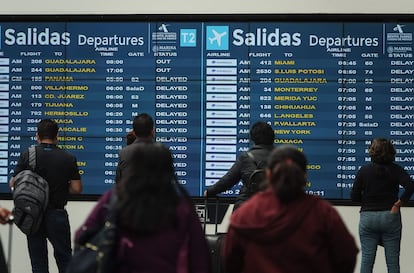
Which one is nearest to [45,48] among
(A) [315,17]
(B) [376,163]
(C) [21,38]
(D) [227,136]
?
(C) [21,38]

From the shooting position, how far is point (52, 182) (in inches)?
220

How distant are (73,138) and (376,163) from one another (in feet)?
10.1

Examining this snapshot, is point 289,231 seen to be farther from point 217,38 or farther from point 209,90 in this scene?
point 217,38

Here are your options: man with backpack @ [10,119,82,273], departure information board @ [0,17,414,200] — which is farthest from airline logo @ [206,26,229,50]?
man with backpack @ [10,119,82,273]

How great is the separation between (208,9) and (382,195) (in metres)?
2.59

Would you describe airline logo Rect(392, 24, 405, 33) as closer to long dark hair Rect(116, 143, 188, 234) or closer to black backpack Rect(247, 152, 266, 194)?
black backpack Rect(247, 152, 266, 194)

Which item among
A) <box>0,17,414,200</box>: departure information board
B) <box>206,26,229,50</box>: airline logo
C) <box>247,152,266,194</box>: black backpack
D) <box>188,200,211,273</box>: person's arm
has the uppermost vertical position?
<box>206,26,229,50</box>: airline logo

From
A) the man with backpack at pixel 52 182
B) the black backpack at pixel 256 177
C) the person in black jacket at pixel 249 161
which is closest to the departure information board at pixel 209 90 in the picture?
the man with backpack at pixel 52 182

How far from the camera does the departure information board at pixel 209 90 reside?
6938 mm

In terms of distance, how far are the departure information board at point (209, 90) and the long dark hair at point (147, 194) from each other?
4.03 m

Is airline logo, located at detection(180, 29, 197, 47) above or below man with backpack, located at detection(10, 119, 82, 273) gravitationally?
above

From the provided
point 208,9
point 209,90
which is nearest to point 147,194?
point 209,90

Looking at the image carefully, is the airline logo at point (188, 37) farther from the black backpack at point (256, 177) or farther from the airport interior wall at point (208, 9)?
the black backpack at point (256, 177)

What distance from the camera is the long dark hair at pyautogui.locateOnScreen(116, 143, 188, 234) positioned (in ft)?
9.74
